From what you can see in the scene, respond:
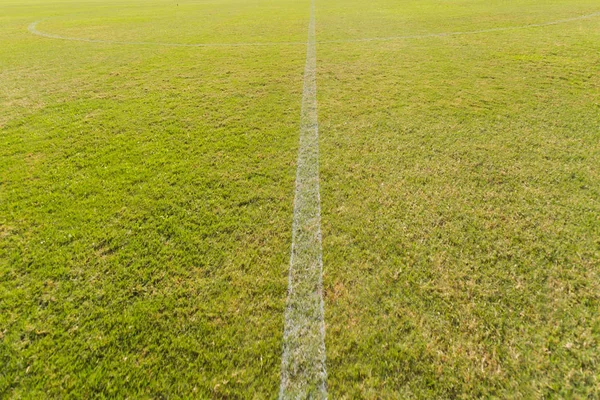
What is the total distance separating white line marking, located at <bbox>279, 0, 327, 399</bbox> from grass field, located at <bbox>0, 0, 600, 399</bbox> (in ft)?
0.19

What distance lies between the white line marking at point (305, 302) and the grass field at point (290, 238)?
0.06m

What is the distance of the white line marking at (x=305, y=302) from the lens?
154cm

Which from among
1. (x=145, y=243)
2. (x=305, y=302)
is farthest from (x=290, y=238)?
(x=145, y=243)

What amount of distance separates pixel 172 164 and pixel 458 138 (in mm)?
3179

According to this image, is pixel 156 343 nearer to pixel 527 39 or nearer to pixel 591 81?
pixel 591 81

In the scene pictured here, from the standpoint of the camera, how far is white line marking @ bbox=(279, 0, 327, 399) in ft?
5.05

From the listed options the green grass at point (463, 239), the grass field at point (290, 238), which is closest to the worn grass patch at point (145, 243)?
the grass field at point (290, 238)

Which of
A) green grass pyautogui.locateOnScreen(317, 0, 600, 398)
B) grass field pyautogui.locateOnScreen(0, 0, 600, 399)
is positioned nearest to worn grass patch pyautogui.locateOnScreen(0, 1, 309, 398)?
grass field pyautogui.locateOnScreen(0, 0, 600, 399)

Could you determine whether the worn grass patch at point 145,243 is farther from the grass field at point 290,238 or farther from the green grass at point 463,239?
the green grass at point 463,239

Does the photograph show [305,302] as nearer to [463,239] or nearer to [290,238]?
[290,238]

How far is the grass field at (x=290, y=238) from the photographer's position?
157 cm

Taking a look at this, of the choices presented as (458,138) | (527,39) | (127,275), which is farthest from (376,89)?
(527,39)

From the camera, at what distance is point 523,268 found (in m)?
1.98

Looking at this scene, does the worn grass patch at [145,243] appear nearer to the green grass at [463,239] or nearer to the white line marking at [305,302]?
the white line marking at [305,302]
